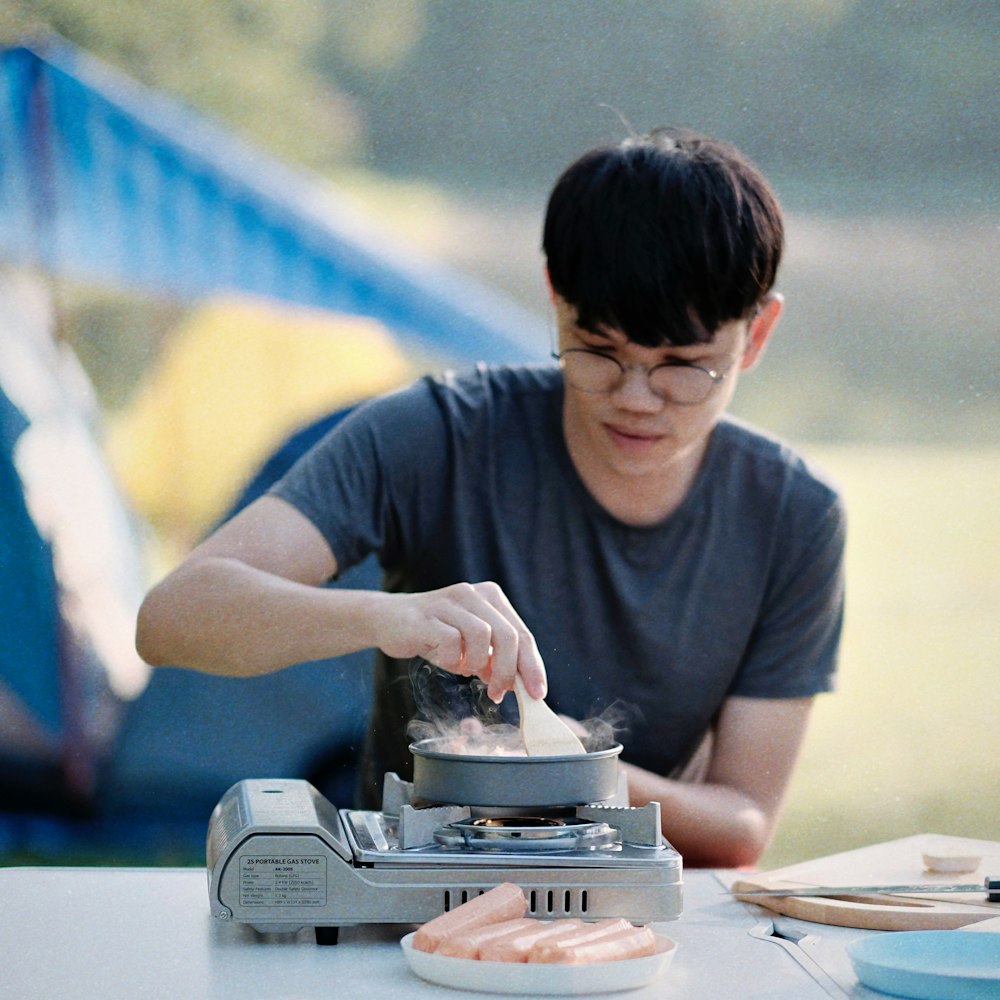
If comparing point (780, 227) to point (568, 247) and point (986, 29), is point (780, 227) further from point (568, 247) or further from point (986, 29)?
point (986, 29)

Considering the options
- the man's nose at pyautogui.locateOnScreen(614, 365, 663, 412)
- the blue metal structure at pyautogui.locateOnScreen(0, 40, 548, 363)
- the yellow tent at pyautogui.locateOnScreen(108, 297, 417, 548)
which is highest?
the blue metal structure at pyautogui.locateOnScreen(0, 40, 548, 363)

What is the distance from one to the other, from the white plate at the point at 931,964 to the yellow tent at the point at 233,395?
241 cm

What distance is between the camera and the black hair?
1.75m

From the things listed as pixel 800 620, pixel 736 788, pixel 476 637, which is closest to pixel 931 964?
pixel 476 637

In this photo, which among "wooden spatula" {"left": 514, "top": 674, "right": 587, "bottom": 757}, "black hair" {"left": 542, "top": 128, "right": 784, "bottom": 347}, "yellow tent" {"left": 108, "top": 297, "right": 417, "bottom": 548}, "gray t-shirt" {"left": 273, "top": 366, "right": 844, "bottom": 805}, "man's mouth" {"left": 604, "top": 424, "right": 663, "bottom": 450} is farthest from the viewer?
"yellow tent" {"left": 108, "top": 297, "right": 417, "bottom": 548}

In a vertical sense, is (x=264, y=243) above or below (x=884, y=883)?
above

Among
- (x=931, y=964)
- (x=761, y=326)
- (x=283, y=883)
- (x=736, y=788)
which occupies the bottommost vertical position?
(x=931, y=964)

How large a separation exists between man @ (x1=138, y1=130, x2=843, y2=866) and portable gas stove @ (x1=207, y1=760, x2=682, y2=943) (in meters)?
0.51

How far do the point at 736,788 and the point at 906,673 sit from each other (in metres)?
3.47

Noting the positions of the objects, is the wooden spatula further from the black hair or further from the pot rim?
the black hair

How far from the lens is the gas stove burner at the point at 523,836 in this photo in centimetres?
127

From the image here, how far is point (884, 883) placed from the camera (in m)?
1.44

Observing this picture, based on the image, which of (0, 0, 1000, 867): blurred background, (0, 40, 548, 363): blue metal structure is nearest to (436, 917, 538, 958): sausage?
(0, 0, 1000, 867): blurred background

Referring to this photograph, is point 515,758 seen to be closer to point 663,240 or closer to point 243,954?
point 243,954
